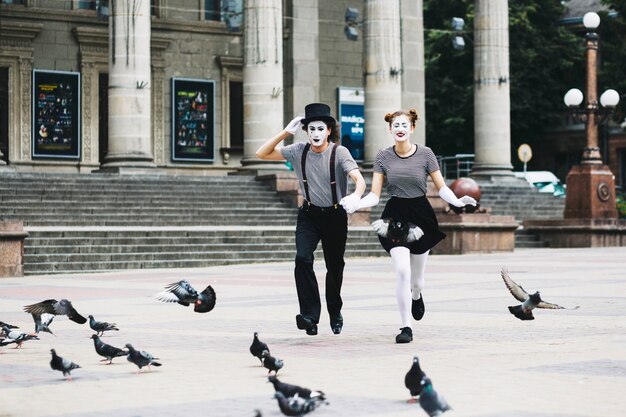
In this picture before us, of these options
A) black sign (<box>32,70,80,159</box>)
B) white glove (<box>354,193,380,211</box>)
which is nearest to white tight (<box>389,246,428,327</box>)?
white glove (<box>354,193,380,211</box>)

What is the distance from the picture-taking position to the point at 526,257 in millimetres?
30344

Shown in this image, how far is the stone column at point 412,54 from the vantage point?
46.8 m

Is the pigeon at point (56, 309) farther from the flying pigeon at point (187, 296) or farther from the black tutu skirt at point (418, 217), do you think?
the black tutu skirt at point (418, 217)

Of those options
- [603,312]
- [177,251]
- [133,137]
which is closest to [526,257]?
[177,251]

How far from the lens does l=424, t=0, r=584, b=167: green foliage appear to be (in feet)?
209

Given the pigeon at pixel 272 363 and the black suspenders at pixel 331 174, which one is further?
the black suspenders at pixel 331 174

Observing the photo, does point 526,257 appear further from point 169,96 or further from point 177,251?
point 169,96

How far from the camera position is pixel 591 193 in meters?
37.7

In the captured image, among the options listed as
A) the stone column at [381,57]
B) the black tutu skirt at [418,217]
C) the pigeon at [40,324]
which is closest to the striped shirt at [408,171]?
the black tutu skirt at [418,217]

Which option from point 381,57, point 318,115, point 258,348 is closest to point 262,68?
point 381,57

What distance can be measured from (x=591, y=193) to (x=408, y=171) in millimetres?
26233

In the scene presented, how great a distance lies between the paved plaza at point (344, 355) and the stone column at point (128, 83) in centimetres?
1611

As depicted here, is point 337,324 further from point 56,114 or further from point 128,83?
point 56,114

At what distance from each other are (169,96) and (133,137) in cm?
929
